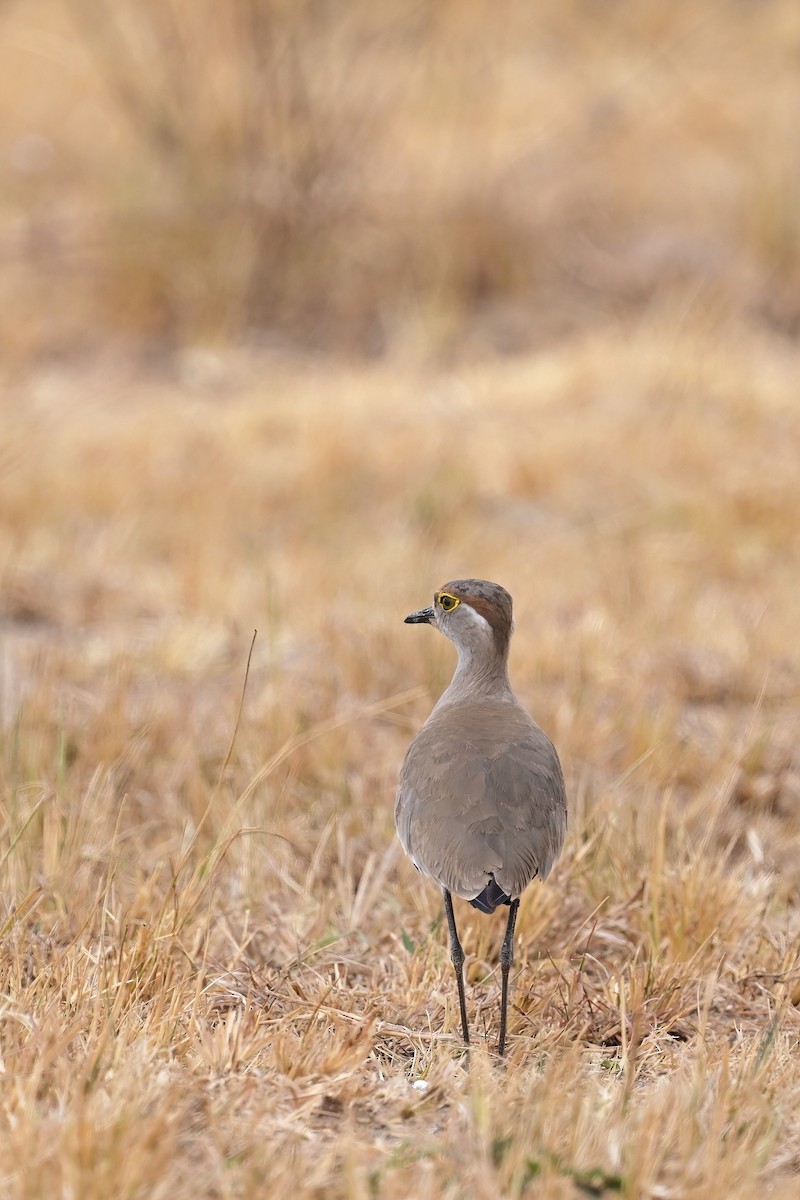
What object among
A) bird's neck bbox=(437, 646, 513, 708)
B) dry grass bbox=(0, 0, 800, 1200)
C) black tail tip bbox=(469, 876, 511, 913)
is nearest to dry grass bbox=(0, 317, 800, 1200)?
dry grass bbox=(0, 0, 800, 1200)

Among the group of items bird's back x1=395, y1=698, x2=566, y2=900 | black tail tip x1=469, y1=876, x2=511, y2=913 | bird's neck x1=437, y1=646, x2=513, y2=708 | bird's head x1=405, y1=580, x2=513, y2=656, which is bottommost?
black tail tip x1=469, y1=876, x2=511, y2=913

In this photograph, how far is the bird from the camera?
6.70 feet

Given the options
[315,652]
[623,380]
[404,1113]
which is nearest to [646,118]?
[623,380]

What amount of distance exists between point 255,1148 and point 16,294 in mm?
8372

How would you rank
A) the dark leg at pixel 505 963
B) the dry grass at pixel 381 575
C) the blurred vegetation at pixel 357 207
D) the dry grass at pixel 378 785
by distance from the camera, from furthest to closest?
the blurred vegetation at pixel 357 207
the dark leg at pixel 505 963
the dry grass at pixel 381 575
the dry grass at pixel 378 785

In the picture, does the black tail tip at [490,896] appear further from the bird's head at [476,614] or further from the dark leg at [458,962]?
the bird's head at [476,614]

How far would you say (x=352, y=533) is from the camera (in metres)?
5.89

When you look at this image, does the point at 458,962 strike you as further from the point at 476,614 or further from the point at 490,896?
the point at 476,614

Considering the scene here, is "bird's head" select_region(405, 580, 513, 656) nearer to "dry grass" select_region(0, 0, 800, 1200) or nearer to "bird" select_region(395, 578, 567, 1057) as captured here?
"bird" select_region(395, 578, 567, 1057)

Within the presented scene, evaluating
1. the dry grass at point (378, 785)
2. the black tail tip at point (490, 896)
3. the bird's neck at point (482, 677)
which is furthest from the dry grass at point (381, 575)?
the bird's neck at point (482, 677)

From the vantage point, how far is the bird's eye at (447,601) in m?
2.34

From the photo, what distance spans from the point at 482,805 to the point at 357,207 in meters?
7.39

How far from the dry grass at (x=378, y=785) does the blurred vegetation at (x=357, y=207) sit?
1281 millimetres

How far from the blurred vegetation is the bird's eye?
21.0 feet
